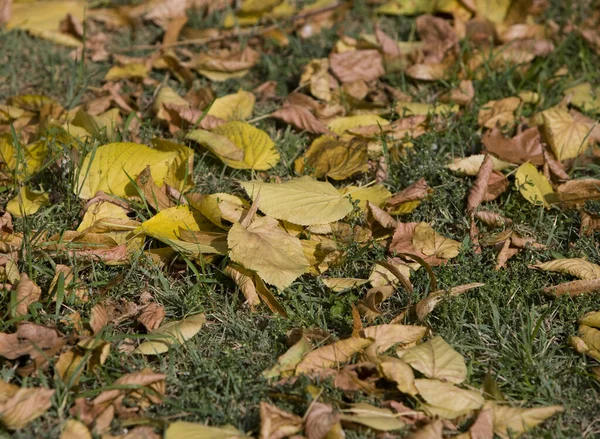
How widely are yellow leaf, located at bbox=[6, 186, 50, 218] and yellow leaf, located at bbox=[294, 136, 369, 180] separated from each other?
1.00 m

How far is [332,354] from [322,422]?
0.95 feet

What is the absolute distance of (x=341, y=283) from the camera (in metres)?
2.62

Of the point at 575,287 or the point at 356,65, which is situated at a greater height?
the point at 356,65

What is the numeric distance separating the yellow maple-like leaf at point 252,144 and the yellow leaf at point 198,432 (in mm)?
1282

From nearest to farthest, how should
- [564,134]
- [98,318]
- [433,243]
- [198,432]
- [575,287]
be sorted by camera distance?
1. [198,432]
2. [98,318]
3. [575,287]
4. [433,243]
5. [564,134]

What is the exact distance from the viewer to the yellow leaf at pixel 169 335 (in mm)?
2359

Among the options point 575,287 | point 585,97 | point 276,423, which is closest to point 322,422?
point 276,423

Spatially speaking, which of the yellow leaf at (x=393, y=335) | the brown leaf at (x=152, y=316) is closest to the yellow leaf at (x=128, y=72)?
the brown leaf at (x=152, y=316)

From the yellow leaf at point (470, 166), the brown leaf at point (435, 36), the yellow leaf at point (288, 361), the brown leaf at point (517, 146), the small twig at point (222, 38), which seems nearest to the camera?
the yellow leaf at point (288, 361)

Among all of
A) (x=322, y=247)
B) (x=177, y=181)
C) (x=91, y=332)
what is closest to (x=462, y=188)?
(x=322, y=247)

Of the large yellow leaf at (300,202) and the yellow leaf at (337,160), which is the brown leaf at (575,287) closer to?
the large yellow leaf at (300,202)

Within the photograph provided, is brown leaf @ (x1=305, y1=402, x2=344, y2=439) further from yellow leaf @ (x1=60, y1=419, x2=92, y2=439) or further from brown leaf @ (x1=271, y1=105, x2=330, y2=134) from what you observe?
brown leaf @ (x1=271, y1=105, x2=330, y2=134)

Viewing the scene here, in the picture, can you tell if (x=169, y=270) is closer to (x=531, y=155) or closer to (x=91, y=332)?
(x=91, y=332)

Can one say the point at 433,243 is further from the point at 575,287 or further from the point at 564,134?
the point at 564,134
